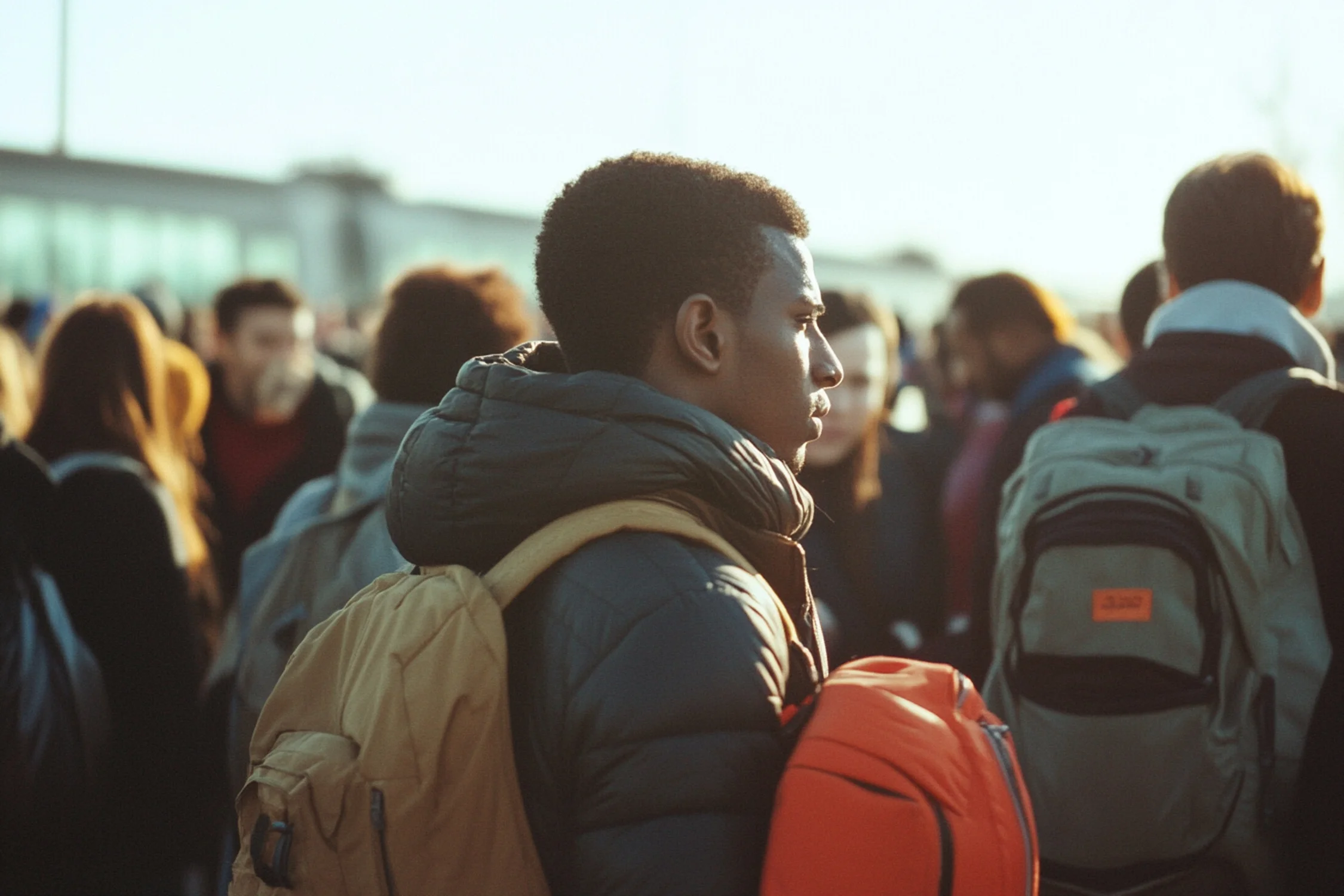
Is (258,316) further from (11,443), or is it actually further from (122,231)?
(122,231)

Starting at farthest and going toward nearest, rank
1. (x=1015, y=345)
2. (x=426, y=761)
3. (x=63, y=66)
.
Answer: (x=63, y=66) → (x=1015, y=345) → (x=426, y=761)

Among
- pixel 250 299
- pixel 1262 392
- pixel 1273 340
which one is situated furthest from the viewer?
pixel 250 299

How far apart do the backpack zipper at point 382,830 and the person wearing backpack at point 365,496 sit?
1410mm

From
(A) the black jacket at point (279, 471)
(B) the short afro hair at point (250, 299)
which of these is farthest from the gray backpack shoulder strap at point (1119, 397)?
(B) the short afro hair at point (250, 299)

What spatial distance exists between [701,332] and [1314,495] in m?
1.31

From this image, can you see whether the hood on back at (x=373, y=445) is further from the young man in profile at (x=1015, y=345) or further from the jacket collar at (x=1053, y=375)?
the jacket collar at (x=1053, y=375)

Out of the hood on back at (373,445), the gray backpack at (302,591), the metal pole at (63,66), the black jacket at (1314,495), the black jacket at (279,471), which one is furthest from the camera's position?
the metal pole at (63,66)

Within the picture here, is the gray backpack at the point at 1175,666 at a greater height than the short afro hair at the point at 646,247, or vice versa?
the short afro hair at the point at 646,247

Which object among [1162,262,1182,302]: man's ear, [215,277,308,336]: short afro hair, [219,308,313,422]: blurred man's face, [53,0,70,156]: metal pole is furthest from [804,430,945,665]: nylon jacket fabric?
[53,0,70,156]: metal pole

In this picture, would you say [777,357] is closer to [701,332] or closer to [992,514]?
[701,332]

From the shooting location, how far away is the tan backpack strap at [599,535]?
4.77ft

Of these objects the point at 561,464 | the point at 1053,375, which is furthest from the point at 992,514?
the point at 561,464

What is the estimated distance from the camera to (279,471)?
16.1ft

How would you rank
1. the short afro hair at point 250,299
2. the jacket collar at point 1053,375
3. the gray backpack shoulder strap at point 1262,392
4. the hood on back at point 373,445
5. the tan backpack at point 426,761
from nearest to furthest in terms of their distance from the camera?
the tan backpack at point 426,761, the gray backpack shoulder strap at point 1262,392, the hood on back at point 373,445, the jacket collar at point 1053,375, the short afro hair at point 250,299
